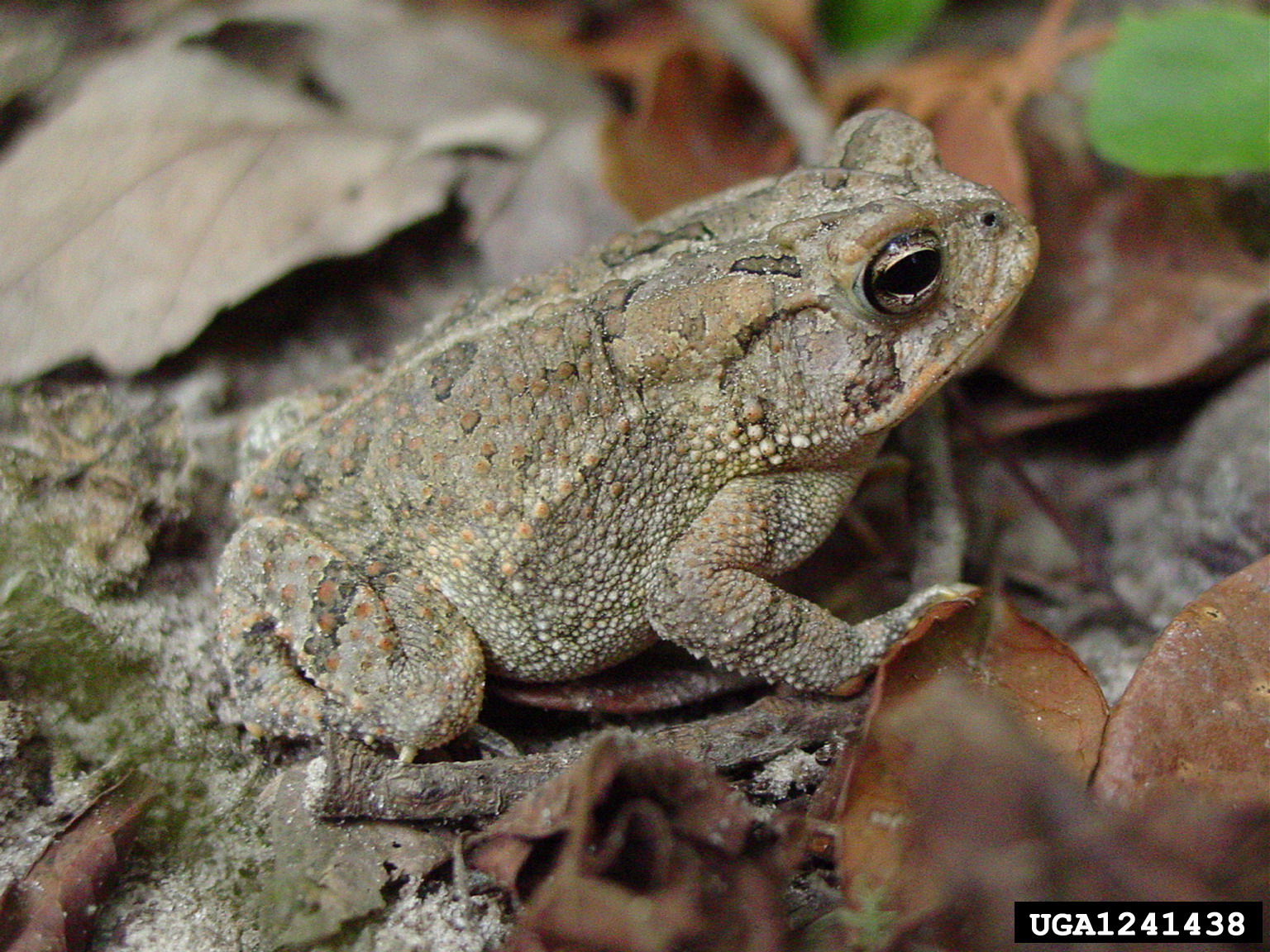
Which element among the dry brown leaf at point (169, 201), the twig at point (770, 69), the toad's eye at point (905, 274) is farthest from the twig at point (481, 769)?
the twig at point (770, 69)

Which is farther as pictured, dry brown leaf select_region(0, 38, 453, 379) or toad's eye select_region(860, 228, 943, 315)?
dry brown leaf select_region(0, 38, 453, 379)

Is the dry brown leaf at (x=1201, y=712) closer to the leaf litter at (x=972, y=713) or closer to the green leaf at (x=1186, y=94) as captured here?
the leaf litter at (x=972, y=713)

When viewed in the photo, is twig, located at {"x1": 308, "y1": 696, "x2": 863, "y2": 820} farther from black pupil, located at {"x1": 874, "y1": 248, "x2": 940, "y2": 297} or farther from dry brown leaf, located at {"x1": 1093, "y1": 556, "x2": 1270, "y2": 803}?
black pupil, located at {"x1": 874, "y1": 248, "x2": 940, "y2": 297}

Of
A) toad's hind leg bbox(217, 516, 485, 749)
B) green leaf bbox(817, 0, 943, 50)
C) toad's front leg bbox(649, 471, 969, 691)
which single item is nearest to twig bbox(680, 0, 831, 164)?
green leaf bbox(817, 0, 943, 50)

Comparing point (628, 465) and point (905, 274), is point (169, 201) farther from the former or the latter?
point (905, 274)

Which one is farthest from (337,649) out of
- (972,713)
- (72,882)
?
(972,713)
